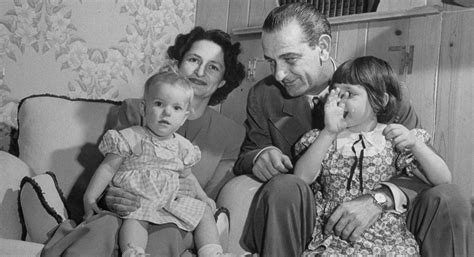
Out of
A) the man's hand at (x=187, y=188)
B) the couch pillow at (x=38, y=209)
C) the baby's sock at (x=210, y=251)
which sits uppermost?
the man's hand at (x=187, y=188)

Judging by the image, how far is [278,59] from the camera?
1838 mm

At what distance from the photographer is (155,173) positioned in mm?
1589

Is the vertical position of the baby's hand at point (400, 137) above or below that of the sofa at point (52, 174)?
above

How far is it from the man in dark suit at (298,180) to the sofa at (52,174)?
108 mm

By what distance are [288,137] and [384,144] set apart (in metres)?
0.36

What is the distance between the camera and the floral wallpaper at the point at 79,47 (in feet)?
7.88

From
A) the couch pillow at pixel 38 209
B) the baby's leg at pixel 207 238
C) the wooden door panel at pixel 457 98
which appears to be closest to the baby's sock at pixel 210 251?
the baby's leg at pixel 207 238

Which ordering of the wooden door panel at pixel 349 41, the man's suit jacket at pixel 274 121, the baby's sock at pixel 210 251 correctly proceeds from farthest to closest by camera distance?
the wooden door panel at pixel 349 41, the man's suit jacket at pixel 274 121, the baby's sock at pixel 210 251

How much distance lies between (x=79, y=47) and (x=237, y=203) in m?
1.27

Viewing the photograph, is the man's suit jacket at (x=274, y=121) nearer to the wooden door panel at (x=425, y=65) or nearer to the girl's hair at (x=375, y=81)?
the girl's hair at (x=375, y=81)

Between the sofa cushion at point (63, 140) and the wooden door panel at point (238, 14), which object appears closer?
the sofa cushion at point (63, 140)

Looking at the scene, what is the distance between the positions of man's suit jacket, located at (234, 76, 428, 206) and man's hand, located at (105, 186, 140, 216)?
1.25ft

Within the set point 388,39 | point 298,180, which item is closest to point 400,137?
point 298,180

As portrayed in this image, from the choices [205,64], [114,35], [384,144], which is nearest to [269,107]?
[205,64]
